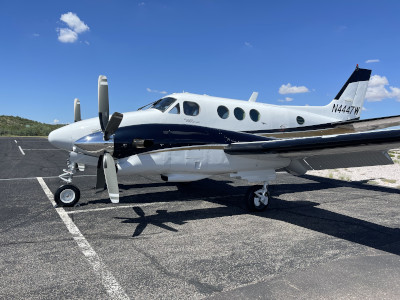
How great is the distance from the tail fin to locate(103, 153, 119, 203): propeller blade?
1052cm

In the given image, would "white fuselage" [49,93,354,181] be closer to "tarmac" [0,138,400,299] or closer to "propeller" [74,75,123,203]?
"propeller" [74,75,123,203]

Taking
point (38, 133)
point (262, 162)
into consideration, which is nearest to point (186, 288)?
point (262, 162)

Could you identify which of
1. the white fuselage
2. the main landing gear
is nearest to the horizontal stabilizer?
the white fuselage

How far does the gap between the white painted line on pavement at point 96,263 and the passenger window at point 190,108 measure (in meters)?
4.06

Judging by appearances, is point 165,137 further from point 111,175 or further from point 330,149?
point 330,149

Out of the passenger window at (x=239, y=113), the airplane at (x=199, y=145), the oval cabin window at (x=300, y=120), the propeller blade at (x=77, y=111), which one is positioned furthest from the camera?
the oval cabin window at (x=300, y=120)

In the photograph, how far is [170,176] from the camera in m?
7.57

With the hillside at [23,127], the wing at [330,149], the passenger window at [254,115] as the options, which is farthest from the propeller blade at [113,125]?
the hillside at [23,127]

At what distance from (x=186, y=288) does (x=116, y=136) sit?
404cm

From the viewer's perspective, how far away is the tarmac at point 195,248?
403cm

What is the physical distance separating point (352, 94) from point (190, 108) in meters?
8.89

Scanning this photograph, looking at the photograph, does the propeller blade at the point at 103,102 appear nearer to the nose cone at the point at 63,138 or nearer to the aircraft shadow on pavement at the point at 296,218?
the nose cone at the point at 63,138

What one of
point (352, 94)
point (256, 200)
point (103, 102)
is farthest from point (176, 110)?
point (352, 94)

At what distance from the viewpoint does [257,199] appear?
810cm
